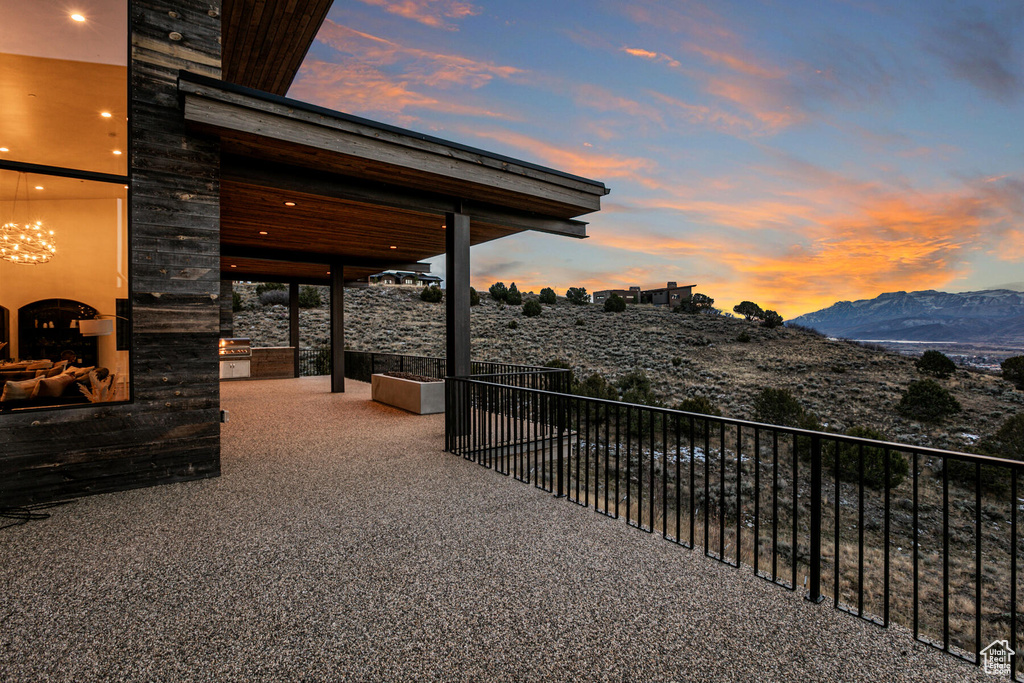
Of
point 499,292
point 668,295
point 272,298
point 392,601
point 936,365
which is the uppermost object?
point 668,295

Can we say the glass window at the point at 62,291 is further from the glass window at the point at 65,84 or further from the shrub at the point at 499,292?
the shrub at the point at 499,292

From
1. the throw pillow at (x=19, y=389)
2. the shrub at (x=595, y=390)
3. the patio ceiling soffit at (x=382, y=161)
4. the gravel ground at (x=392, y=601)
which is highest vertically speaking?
the patio ceiling soffit at (x=382, y=161)

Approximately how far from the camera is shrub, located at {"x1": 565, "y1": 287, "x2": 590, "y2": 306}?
38.7 m

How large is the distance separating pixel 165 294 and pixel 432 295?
29084 millimetres

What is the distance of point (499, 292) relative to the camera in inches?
1396

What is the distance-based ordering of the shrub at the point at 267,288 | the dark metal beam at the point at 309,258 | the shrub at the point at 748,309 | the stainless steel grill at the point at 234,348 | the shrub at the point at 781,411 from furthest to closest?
the shrub at the point at 748,309, the shrub at the point at 267,288, the shrub at the point at 781,411, the stainless steel grill at the point at 234,348, the dark metal beam at the point at 309,258

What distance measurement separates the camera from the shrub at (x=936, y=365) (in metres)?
19.4

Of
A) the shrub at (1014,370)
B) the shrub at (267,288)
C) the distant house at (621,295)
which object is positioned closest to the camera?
the shrub at (1014,370)

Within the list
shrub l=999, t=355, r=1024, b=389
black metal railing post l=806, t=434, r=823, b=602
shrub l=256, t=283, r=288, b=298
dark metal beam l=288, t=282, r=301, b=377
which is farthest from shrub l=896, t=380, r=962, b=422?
shrub l=256, t=283, r=288, b=298

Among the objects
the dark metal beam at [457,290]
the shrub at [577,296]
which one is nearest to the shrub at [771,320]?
the shrub at [577,296]

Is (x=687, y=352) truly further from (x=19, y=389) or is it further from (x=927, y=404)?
(x=19, y=389)

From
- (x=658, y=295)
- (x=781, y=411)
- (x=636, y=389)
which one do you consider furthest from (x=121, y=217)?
(x=658, y=295)

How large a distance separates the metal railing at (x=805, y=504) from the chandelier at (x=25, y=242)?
12.5 ft

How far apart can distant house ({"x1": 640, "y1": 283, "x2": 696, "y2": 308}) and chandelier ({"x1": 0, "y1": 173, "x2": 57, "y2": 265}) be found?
41441 millimetres
